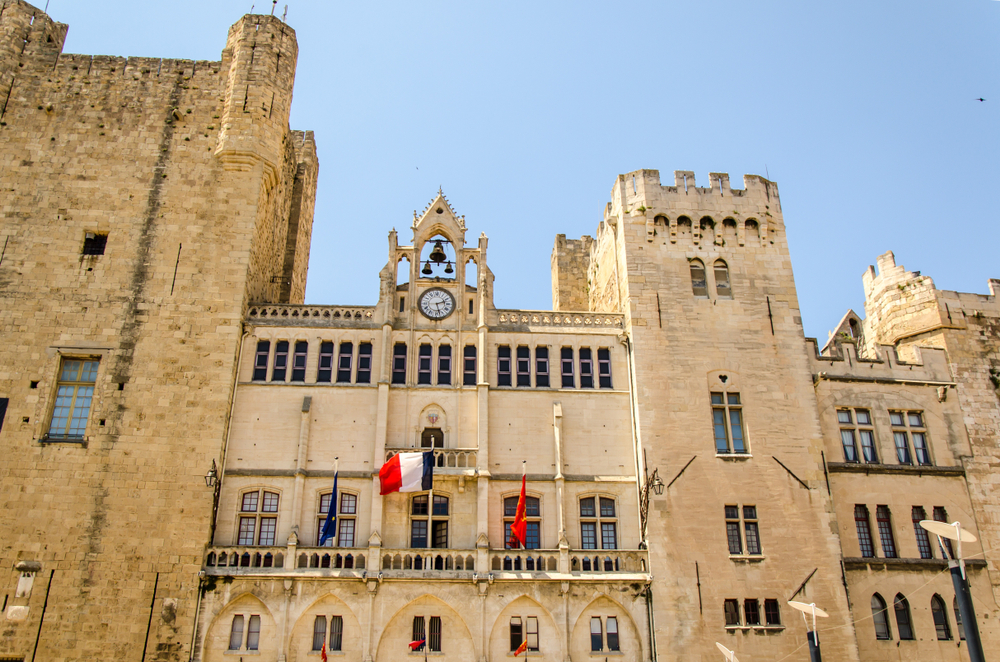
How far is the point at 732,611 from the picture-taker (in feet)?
88.5

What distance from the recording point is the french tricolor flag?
27078 millimetres

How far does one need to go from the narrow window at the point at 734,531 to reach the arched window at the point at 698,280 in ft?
28.0

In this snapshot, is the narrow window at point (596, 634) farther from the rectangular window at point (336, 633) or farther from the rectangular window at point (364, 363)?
the rectangular window at point (364, 363)

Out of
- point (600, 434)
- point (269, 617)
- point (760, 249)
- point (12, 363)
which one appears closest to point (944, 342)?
point (760, 249)

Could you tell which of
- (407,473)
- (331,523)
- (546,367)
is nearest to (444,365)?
(546,367)

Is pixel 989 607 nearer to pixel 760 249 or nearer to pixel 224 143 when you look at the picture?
pixel 760 249

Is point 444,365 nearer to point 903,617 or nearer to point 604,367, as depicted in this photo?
point 604,367

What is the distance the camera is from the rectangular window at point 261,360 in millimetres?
29734

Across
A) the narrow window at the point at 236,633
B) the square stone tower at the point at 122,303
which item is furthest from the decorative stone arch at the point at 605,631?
the square stone tower at the point at 122,303

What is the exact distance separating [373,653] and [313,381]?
960cm

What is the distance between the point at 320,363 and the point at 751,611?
1718 centimetres

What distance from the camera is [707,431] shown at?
2941 cm

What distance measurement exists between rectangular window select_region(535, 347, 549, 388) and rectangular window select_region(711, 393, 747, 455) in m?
6.18

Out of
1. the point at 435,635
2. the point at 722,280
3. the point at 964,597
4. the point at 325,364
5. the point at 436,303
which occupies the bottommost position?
the point at 964,597
